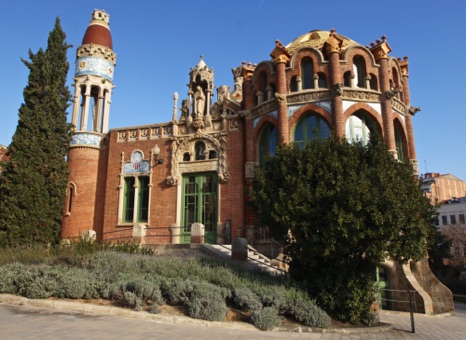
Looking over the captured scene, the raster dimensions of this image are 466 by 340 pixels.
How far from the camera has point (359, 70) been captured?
19531 mm

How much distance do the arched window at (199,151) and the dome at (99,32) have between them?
32.0 ft

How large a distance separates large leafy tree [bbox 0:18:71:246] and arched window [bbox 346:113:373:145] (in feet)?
49.4

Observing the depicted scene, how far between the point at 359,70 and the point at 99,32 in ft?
54.3

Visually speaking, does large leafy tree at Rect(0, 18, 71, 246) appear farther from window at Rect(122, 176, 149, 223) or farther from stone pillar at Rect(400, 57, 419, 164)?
stone pillar at Rect(400, 57, 419, 164)

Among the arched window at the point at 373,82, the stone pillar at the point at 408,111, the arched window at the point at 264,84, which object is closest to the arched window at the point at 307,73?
the arched window at the point at 264,84

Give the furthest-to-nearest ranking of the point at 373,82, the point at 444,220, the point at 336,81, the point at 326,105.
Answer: the point at 444,220, the point at 373,82, the point at 326,105, the point at 336,81

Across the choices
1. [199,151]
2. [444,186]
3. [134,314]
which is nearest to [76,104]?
[199,151]

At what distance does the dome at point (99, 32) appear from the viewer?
24683 millimetres

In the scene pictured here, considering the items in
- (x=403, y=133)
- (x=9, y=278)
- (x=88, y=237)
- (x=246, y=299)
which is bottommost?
(x=246, y=299)

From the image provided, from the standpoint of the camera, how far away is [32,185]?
19188 millimetres

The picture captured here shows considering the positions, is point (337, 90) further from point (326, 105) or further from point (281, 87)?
point (281, 87)

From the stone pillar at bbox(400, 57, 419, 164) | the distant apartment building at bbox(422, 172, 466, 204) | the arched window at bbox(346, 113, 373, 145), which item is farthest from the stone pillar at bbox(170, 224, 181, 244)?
the distant apartment building at bbox(422, 172, 466, 204)

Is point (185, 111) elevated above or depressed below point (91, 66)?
below

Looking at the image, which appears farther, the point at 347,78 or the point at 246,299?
the point at 347,78
